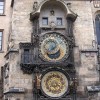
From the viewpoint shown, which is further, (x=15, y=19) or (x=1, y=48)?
(x=1, y=48)

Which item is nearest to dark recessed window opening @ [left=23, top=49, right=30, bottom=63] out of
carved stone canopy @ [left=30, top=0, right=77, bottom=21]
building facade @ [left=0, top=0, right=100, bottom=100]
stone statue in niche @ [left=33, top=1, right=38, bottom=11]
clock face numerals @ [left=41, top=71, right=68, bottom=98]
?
building facade @ [left=0, top=0, right=100, bottom=100]

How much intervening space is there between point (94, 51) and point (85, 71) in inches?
54.2

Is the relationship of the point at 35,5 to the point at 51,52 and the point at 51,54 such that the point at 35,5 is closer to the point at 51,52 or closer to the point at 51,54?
the point at 51,52

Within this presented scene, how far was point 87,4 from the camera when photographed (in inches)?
709

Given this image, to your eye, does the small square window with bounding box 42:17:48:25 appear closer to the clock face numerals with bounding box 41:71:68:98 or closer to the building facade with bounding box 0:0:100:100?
the building facade with bounding box 0:0:100:100

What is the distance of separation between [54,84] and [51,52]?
193 cm

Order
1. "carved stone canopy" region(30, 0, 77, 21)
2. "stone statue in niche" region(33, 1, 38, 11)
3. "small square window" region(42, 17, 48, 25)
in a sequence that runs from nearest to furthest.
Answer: "carved stone canopy" region(30, 0, 77, 21) < "stone statue in niche" region(33, 1, 38, 11) < "small square window" region(42, 17, 48, 25)

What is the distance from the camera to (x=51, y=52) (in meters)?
16.3

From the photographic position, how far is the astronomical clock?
1562cm

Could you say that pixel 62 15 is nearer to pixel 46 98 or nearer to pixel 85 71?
pixel 85 71

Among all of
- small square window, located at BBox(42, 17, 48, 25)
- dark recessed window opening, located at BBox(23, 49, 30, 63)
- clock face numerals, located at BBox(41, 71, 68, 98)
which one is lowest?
clock face numerals, located at BBox(41, 71, 68, 98)

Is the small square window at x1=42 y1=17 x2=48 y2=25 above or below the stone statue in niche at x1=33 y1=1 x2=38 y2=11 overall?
below

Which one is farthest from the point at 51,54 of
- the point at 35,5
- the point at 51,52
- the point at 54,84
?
the point at 35,5

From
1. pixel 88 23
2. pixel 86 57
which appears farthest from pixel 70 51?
pixel 88 23
